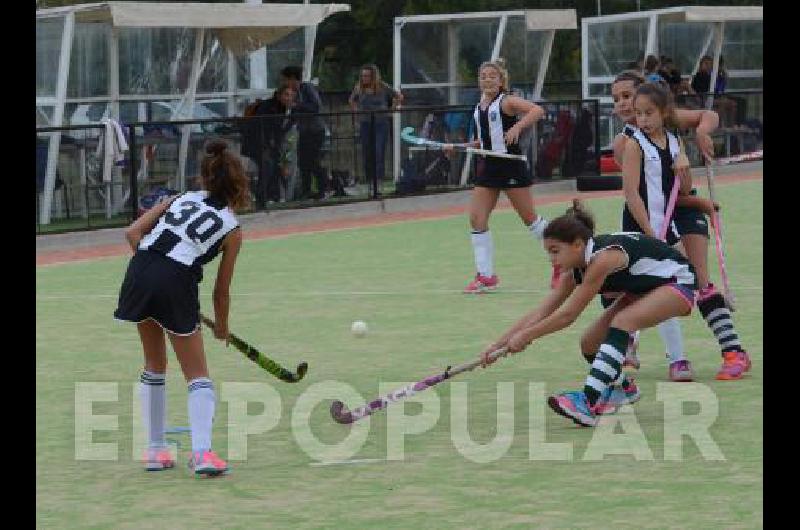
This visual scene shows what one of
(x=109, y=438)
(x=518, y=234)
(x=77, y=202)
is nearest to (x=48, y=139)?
(x=77, y=202)

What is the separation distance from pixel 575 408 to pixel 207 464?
6.47ft

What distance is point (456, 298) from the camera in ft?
48.9

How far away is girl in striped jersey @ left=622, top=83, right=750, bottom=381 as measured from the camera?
10414mm

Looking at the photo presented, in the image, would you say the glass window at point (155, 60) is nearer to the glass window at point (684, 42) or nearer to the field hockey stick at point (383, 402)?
the glass window at point (684, 42)

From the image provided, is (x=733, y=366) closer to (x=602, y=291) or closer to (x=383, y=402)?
(x=602, y=291)

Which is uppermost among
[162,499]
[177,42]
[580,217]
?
[177,42]

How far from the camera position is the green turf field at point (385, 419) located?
7.48 metres

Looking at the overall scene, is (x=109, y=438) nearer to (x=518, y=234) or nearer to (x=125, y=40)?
(x=518, y=234)

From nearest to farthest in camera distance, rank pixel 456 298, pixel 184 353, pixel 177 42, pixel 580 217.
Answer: pixel 184 353 < pixel 580 217 < pixel 456 298 < pixel 177 42

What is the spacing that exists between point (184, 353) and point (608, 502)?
2.04m

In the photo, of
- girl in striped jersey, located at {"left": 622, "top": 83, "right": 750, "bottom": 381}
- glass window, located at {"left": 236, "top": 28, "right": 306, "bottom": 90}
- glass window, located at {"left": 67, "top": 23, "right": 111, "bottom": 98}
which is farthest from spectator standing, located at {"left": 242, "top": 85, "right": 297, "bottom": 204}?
girl in striped jersey, located at {"left": 622, "top": 83, "right": 750, "bottom": 381}

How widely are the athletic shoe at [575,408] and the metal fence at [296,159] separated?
1054 centimetres

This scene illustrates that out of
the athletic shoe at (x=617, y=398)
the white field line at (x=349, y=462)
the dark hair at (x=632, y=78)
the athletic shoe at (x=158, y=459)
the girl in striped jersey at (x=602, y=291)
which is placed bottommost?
the white field line at (x=349, y=462)

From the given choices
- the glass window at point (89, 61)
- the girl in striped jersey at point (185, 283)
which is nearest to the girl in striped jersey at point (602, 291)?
the girl in striped jersey at point (185, 283)
